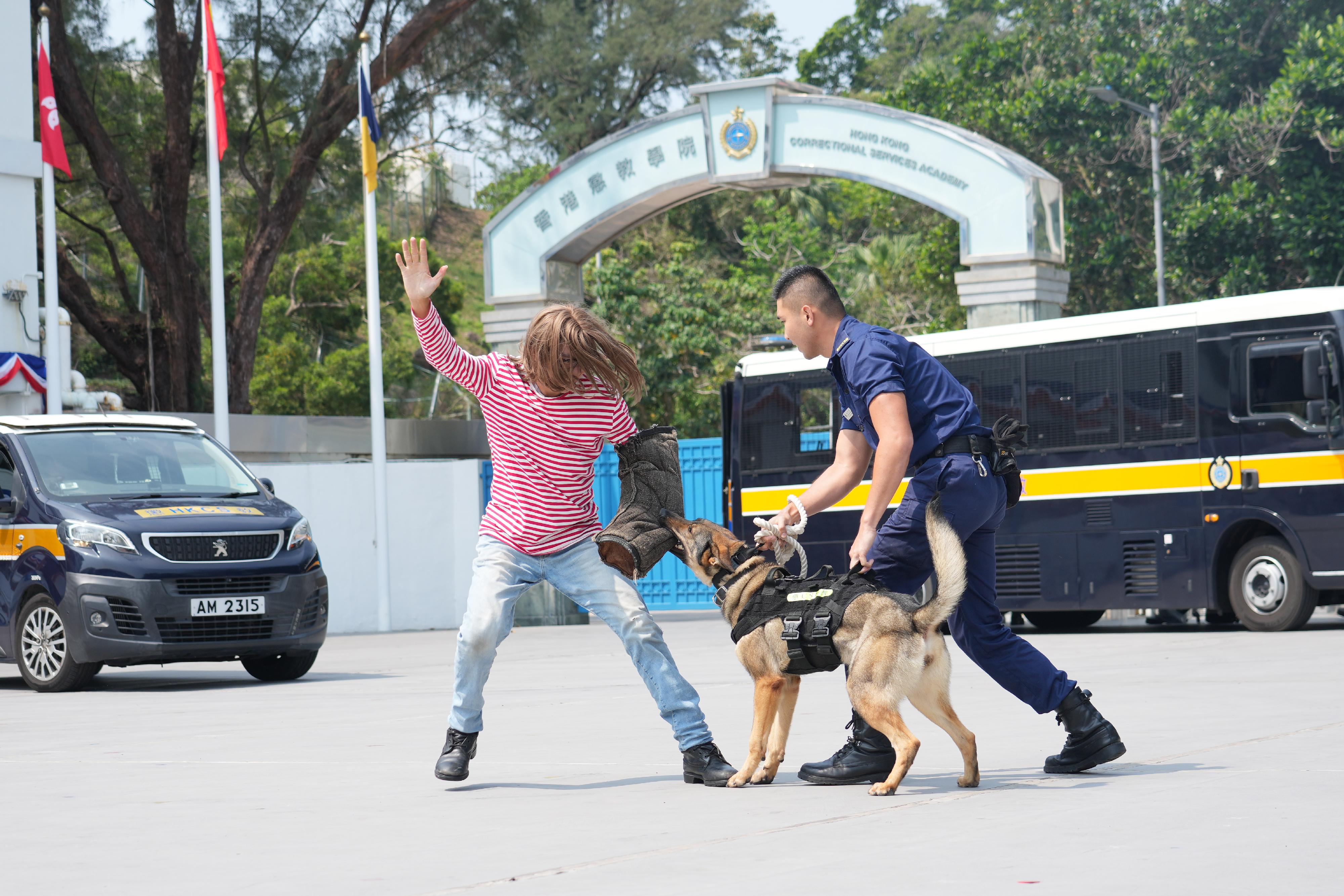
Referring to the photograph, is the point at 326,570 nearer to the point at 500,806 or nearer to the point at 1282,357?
the point at 1282,357

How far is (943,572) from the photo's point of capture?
19.0 ft

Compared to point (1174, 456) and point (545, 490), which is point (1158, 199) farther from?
point (545, 490)

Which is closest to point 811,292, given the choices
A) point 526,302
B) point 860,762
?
point 860,762

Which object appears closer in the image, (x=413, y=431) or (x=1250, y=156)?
(x=413, y=431)

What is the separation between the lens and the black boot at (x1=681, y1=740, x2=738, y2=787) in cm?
623

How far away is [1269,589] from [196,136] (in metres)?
19.2

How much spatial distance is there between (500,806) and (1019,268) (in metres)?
13.4

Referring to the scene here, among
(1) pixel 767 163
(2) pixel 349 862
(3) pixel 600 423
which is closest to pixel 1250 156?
(1) pixel 767 163

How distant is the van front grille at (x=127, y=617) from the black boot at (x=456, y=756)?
19.2 feet

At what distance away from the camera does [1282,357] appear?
15.0m

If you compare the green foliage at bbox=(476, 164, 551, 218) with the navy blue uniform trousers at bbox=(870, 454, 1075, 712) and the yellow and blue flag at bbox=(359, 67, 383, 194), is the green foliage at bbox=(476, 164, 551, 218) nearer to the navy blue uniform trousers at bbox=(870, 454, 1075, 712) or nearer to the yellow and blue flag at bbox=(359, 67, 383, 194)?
the yellow and blue flag at bbox=(359, 67, 383, 194)

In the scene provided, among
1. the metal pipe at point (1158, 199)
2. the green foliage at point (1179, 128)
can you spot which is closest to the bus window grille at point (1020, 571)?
the metal pipe at point (1158, 199)

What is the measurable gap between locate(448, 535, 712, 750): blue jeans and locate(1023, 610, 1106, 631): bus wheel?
12.0 meters

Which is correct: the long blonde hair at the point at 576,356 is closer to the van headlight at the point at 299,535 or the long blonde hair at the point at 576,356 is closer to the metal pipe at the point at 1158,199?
the van headlight at the point at 299,535
